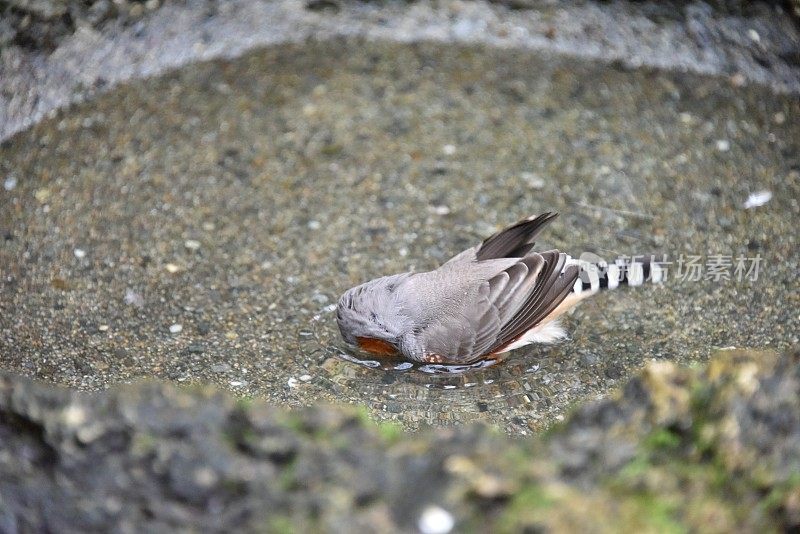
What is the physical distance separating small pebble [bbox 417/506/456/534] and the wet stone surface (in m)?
1.67

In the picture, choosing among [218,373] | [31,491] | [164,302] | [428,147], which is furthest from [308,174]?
[31,491]

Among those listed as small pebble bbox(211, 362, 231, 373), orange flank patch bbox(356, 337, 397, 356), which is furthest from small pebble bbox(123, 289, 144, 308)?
orange flank patch bbox(356, 337, 397, 356)

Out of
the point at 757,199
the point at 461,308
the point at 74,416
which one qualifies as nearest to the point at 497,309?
the point at 461,308

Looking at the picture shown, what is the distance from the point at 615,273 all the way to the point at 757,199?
3.60ft

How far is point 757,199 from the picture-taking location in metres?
4.86

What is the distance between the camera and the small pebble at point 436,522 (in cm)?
204

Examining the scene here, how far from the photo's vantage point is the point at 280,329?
4.20 m

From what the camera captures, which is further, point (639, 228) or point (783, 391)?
point (639, 228)

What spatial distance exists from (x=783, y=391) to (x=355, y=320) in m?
1.94

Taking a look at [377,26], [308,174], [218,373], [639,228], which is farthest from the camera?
[377,26]

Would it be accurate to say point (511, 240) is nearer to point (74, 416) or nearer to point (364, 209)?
point (364, 209)

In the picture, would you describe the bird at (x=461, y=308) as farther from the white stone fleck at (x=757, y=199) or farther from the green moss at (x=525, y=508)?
the green moss at (x=525, y=508)

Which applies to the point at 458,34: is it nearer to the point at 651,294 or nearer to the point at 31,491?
the point at 651,294

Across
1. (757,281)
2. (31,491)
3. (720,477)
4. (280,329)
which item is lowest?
(757,281)
